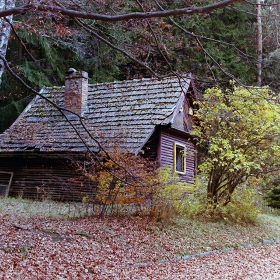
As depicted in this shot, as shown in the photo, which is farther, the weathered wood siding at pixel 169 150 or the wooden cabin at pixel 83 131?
the weathered wood siding at pixel 169 150

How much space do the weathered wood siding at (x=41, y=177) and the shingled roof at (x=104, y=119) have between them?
107 cm

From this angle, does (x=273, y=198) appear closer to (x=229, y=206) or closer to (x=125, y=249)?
(x=229, y=206)

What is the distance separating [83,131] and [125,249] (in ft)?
25.3

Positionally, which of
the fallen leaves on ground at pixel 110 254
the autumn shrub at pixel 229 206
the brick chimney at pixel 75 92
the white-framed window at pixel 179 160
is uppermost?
the brick chimney at pixel 75 92

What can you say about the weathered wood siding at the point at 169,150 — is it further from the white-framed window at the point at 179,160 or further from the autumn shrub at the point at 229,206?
the autumn shrub at the point at 229,206

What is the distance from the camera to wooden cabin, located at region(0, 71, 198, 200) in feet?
50.6

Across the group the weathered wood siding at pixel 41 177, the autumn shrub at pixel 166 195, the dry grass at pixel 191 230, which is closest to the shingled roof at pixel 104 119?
the weathered wood siding at pixel 41 177

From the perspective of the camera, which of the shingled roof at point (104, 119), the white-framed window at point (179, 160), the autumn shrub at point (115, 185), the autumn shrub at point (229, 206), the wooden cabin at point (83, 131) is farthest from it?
the white-framed window at point (179, 160)

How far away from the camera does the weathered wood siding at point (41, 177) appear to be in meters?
16.1

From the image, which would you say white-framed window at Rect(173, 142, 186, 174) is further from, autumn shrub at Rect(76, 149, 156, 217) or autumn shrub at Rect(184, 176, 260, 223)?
autumn shrub at Rect(76, 149, 156, 217)

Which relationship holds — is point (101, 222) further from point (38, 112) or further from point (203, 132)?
point (38, 112)

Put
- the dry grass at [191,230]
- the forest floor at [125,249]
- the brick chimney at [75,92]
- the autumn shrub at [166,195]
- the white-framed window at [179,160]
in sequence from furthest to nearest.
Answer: the white-framed window at [179,160] → the brick chimney at [75,92] → the autumn shrub at [166,195] → the dry grass at [191,230] → the forest floor at [125,249]

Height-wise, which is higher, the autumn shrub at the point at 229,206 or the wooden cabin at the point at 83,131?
the wooden cabin at the point at 83,131

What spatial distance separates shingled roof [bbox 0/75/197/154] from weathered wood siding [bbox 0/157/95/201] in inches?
42.1
